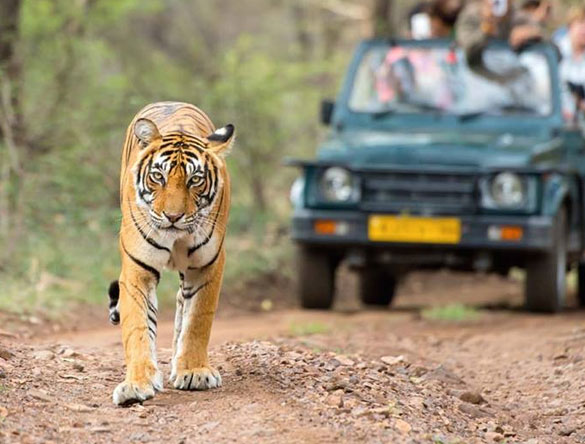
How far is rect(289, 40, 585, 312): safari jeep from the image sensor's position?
9.87 metres

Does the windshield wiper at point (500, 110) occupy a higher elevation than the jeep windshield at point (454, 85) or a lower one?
lower

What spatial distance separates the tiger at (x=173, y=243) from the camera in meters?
5.55

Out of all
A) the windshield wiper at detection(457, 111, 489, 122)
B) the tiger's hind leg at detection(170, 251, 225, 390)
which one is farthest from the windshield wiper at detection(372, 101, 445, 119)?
the tiger's hind leg at detection(170, 251, 225, 390)

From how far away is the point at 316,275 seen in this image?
34.5 ft

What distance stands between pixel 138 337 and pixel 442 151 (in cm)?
498

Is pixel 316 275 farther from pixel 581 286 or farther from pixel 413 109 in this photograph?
Answer: pixel 581 286

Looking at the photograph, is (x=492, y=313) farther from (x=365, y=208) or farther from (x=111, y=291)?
(x=111, y=291)

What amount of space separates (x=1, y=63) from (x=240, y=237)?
3.43 meters

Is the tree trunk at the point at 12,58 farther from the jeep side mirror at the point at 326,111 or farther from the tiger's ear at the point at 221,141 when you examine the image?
the tiger's ear at the point at 221,141

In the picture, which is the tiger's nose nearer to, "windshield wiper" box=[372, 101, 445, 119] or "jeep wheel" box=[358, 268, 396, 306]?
"windshield wiper" box=[372, 101, 445, 119]

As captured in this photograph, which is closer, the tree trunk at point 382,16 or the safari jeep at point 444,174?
the safari jeep at point 444,174

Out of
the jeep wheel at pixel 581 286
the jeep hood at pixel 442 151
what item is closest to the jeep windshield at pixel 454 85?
the jeep hood at pixel 442 151

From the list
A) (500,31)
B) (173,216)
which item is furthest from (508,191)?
(173,216)

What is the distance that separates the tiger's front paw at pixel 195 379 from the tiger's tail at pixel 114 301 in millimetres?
565
